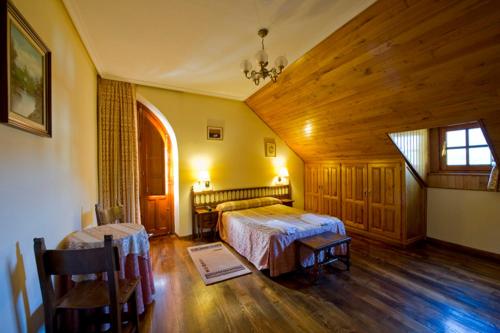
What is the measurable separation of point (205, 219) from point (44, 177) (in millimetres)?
3081

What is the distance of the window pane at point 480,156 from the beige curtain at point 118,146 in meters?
5.78

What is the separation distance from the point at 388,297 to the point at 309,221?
129 centimetres

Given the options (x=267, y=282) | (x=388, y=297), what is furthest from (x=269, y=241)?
(x=388, y=297)

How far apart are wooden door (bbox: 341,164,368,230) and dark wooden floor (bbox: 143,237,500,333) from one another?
1.24m

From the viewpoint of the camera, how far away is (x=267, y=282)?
2732 mm

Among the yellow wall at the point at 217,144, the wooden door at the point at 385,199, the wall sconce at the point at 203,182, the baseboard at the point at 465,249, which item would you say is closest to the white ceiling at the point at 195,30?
the yellow wall at the point at 217,144

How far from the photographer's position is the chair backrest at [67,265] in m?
1.31

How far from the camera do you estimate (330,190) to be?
514 centimetres

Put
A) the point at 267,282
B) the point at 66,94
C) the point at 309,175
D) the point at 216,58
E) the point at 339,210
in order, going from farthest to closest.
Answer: the point at 309,175 < the point at 339,210 < the point at 216,58 < the point at 267,282 < the point at 66,94

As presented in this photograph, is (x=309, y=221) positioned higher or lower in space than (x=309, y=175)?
lower

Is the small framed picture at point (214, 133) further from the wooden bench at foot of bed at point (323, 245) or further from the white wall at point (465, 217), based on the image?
the white wall at point (465, 217)

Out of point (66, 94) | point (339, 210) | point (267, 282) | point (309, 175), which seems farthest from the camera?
point (309, 175)

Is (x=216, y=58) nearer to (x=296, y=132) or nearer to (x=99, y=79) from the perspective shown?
(x=99, y=79)

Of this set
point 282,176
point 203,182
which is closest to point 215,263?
→ point 203,182
